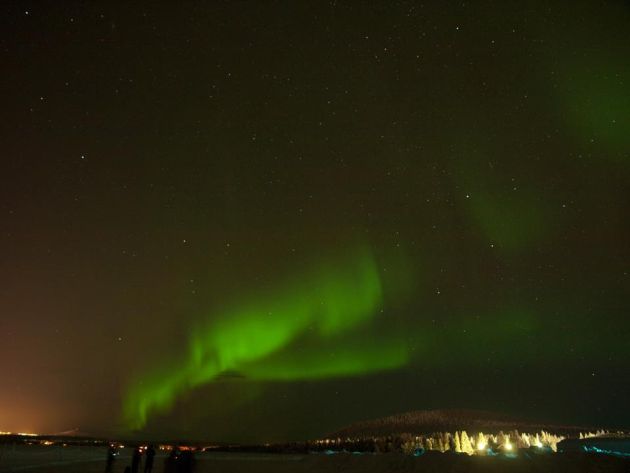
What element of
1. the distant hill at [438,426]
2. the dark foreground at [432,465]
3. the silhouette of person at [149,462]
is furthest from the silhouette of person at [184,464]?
the distant hill at [438,426]

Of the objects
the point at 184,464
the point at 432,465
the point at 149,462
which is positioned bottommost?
the point at 432,465

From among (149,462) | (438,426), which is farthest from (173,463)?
(438,426)

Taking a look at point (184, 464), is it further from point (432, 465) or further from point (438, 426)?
point (438, 426)

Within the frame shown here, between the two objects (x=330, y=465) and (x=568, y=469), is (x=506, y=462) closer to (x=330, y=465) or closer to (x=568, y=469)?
(x=568, y=469)

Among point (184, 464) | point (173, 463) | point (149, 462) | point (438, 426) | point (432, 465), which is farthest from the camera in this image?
point (438, 426)

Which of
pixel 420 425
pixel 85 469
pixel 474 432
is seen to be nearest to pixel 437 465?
pixel 85 469

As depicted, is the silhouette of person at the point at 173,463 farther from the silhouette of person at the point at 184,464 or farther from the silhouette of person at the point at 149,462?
the silhouette of person at the point at 149,462

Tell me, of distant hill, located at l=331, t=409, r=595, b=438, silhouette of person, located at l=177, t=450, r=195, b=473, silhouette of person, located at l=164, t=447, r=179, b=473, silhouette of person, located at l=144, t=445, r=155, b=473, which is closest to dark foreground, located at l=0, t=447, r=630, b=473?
silhouette of person, located at l=144, t=445, r=155, b=473

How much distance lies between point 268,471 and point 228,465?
12.2 ft

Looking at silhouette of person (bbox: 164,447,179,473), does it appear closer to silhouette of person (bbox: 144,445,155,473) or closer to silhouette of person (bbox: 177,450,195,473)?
silhouette of person (bbox: 177,450,195,473)

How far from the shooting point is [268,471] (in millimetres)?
28516

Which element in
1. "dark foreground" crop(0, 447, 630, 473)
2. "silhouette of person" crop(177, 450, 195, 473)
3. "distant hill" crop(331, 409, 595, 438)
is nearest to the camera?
"silhouette of person" crop(177, 450, 195, 473)

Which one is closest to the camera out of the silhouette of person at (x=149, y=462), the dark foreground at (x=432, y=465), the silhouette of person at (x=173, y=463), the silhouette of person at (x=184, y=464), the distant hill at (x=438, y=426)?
the silhouette of person at (x=184, y=464)

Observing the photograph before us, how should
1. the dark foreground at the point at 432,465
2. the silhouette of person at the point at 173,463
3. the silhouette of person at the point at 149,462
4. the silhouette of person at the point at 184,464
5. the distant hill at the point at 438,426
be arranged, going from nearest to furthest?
the silhouette of person at the point at 184,464
the silhouette of person at the point at 173,463
the silhouette of person at the point at 149,462
the dark foreground at the point at 432,465
the distant hill at the point at 438,426
